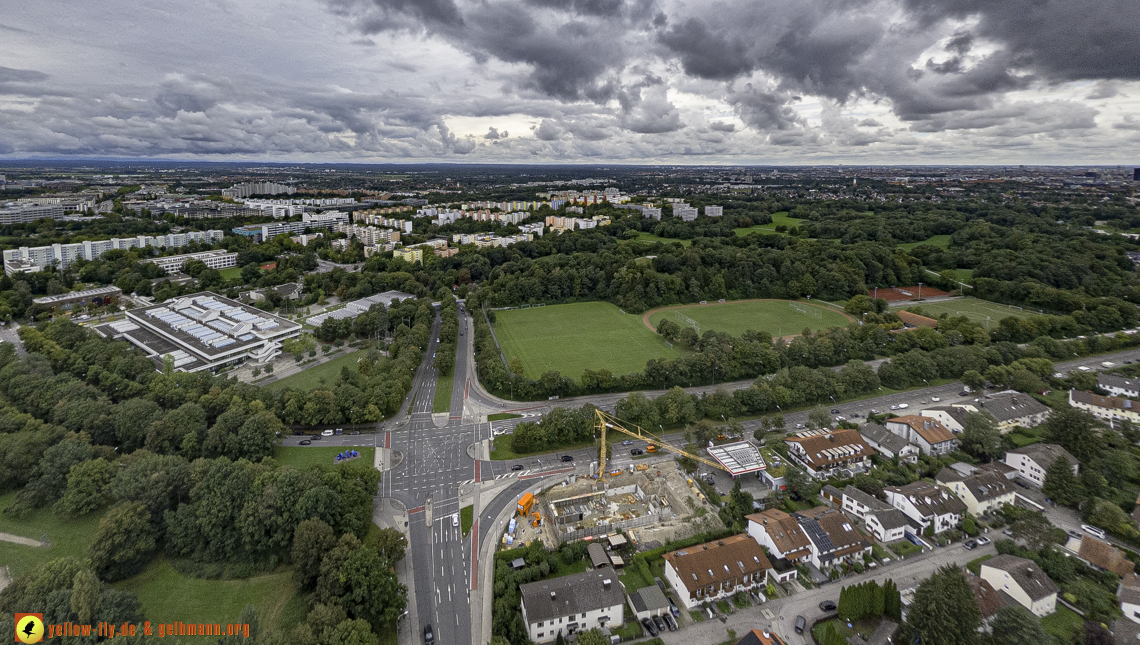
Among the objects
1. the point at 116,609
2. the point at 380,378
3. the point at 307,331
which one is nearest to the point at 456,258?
the point at 307,331

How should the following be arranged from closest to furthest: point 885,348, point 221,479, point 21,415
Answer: point 221,479 → point 21,415 → point 885,348

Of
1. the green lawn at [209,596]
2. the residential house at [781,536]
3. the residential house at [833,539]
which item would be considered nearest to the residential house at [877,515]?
the residential house at [833,539]

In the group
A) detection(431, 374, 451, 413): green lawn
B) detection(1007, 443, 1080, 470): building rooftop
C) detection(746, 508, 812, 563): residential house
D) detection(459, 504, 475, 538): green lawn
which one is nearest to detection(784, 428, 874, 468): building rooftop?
detection(746, 508, 812, 563): residential house

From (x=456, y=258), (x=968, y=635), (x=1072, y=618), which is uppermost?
(x=456, y=258)

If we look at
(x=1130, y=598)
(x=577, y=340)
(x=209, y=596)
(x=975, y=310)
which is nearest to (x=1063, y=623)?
(x=1130, y=598)

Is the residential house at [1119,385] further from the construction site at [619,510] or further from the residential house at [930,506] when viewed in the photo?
the construction site at [619,510]

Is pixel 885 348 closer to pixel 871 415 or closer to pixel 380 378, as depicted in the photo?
pixel 871 415

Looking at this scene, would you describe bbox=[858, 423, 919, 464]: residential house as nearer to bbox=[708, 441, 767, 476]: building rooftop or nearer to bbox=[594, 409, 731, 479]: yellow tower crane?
bbox=[708, 441, 767, 476]: building rooftop

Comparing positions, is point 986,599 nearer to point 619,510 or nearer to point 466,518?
point 619,510
